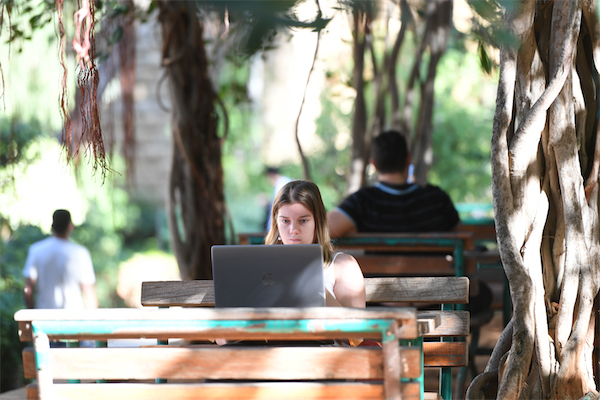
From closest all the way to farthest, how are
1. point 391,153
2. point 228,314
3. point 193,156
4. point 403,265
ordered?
point 228,314, point 403,265, point 391,153, point 193,156

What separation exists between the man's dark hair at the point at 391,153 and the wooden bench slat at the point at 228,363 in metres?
2.05

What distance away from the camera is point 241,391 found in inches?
65.1

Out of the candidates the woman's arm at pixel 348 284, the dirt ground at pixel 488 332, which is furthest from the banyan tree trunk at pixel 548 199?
the dirt ground at pixel 488 332

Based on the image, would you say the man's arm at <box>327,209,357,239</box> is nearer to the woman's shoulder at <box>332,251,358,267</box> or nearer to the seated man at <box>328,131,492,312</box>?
the seated man at <box>328,131,492,312</box>

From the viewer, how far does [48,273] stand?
4105mm

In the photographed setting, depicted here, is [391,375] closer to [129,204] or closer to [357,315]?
[357,315]

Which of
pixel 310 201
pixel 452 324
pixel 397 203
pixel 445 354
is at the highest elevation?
pixel 310 201

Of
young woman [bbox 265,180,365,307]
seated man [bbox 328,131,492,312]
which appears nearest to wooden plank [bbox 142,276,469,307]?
young woman [bbox 265,180,365,307]

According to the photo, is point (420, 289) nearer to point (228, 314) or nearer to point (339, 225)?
point (228, 314)

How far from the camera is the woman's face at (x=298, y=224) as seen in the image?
236 cm

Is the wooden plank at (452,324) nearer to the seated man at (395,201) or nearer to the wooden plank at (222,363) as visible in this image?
the wooden plank at (222,363)

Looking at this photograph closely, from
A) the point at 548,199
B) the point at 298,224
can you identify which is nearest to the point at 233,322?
the point at 298,224

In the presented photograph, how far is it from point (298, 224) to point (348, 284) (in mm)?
312

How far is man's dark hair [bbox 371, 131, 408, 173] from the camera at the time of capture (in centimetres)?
356
